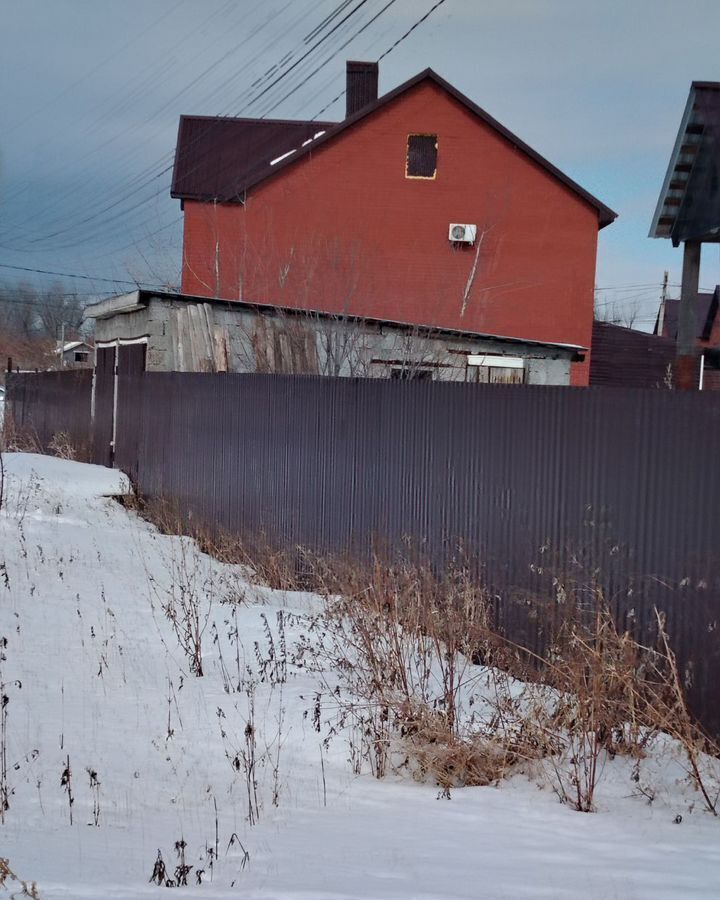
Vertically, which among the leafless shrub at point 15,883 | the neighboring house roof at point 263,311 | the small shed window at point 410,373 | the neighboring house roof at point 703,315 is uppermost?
the neighboring house roof at point 703,315

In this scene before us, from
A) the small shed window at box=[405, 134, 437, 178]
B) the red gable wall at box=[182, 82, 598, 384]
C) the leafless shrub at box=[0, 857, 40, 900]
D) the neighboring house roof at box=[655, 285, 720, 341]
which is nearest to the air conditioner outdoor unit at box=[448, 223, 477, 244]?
the red gable wall at box=[182, 82, 598, 384]

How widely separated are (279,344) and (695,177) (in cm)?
560

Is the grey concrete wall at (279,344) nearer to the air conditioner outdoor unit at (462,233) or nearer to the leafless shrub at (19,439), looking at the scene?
the leafless shrub at (19,439)

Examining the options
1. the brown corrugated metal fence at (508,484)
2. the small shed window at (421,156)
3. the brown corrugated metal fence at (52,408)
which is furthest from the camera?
the small shed window at (421,156)

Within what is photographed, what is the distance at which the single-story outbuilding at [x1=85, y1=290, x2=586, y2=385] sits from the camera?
13.6m

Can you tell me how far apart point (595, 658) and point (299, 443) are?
5.29 m

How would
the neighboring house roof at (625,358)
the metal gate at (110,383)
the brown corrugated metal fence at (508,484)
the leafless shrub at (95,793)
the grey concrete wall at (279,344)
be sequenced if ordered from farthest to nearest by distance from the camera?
the neighboring house roof at (625,358) < the metal gate at (110,383) < the grey concrete wall at (279,344) < the brown corrugated metal fence at (508,484) < the leafless shrub at (95,793)

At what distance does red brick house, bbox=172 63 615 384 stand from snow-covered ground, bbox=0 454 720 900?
652 inches

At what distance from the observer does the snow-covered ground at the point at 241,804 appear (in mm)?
3695

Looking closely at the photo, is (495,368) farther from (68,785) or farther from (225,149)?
(225,149)

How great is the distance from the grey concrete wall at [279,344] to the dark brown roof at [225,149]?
10850mm

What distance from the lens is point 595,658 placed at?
5.03 meters

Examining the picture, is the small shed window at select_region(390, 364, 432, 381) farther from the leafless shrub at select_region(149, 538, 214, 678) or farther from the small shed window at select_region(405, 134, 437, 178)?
the small shed window at select_region(405, 134, 437, 178)

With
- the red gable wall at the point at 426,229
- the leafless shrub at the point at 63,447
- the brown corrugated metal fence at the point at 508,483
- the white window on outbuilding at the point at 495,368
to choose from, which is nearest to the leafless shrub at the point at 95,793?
the brown corrugated metal fence at the point at 508,483
